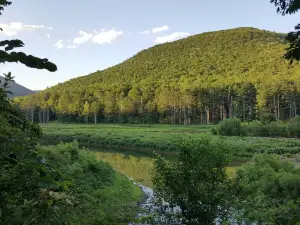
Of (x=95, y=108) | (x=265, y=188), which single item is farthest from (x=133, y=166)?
(x=95, y=108)

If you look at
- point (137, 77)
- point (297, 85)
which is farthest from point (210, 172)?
point (137, 77)

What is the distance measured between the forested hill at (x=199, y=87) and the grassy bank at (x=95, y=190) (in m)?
71.5

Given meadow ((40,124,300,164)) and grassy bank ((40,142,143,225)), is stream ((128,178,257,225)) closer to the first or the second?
grassy bank ((40,142,143,225))

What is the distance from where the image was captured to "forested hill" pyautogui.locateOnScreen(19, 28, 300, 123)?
106375 millimetres

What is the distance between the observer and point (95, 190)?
25281mm

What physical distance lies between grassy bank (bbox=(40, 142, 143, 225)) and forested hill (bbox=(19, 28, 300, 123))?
→ 7146cm

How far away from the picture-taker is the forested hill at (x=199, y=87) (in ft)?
349

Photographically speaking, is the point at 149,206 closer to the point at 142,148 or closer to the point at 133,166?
the point at 133,166

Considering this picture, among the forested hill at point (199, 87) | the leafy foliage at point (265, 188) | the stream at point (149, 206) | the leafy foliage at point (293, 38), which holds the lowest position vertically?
the stream at point (149, 206)

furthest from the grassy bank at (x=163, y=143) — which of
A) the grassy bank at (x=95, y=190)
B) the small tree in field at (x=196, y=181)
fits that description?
the small tree in field at (x=196, y=181)

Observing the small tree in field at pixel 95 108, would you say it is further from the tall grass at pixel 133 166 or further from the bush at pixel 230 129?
the tall grass at pixel 133 166

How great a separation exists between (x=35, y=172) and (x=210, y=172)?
1448 centimetres

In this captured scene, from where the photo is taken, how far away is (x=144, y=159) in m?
48.0

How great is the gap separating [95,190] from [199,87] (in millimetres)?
94856
